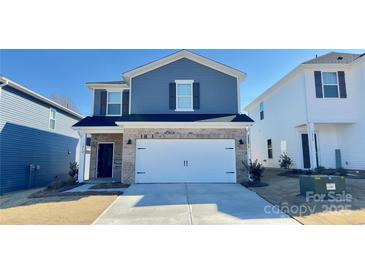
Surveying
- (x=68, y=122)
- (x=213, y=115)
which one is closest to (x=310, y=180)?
(x=213, y=115)

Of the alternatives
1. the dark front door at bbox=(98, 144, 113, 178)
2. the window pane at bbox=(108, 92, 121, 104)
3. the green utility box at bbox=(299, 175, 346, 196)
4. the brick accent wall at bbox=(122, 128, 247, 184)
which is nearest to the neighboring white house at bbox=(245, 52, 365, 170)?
the brick accent wall at bbox=(122, 128, 247, 184)

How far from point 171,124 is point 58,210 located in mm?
6364

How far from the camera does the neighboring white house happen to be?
12.9 metres

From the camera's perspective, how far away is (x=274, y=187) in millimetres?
9703

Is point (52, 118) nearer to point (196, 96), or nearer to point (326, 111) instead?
point (196, 96)

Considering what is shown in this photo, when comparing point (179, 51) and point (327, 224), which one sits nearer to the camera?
point (327, 224)

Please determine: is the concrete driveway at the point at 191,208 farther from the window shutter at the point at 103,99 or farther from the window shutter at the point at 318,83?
the window shutter at the point at 318,83

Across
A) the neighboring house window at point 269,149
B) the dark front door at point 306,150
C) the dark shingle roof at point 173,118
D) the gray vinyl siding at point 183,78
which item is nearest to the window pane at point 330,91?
the dark front door at point 306,150

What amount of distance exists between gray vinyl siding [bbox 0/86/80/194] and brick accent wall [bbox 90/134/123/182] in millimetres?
3573

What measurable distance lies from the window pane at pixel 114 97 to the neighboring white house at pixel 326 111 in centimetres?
1151

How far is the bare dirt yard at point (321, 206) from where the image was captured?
567 centimetres

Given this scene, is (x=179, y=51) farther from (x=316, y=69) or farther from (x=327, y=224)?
(x=327, y=224)

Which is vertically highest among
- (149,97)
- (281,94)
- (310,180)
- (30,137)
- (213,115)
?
(281,94)
